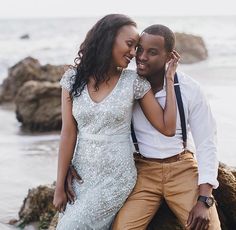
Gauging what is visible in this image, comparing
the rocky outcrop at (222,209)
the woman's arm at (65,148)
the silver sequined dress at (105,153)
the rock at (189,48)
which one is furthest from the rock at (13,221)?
the rock at (189,48)

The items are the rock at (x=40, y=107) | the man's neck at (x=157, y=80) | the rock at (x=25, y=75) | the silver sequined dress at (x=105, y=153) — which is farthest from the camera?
the rock at (x=25, y=75)

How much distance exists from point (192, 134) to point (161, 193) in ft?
1.38

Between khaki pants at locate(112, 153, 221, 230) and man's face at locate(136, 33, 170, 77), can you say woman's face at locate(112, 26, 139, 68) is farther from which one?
khaki pants at locate(112, 153, 221, 230)

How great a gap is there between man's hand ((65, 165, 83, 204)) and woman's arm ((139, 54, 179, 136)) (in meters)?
0.58

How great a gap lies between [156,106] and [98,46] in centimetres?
52

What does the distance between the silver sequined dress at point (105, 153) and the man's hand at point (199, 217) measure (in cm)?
42

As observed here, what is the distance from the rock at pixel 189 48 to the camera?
96.7 ft

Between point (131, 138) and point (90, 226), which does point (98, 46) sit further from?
point (90, 226)

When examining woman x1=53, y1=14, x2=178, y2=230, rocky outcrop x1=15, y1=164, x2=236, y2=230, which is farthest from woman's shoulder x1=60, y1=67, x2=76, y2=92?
rocky outcrop x1=15, y1=164, x2=236, y2=230

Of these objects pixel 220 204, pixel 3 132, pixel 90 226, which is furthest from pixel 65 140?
pixel 3 132

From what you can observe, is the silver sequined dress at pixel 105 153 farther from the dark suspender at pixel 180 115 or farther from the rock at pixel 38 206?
the rock at pixel 38 206

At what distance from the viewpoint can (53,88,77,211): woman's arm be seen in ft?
12.5

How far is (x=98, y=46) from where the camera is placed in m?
3.78

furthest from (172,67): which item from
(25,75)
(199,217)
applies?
(25,75)
